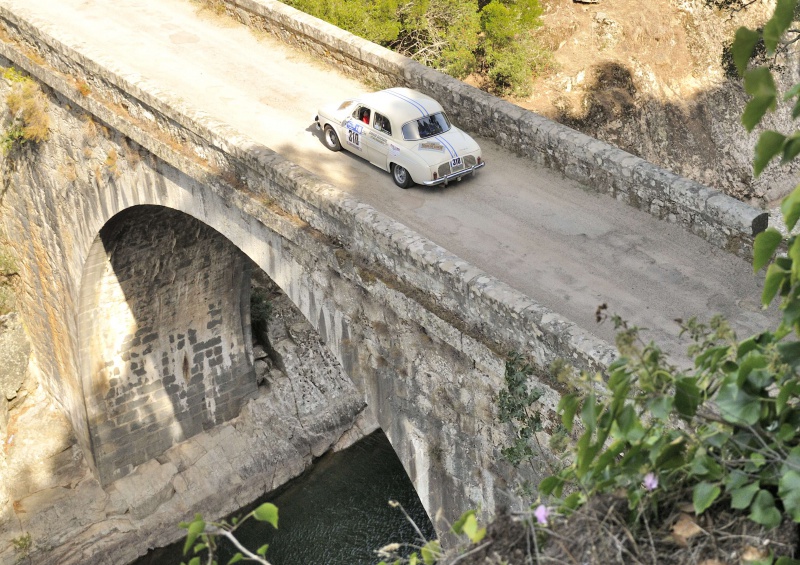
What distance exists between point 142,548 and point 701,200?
1318 centimetres

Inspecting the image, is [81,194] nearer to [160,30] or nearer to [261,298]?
[160,30]

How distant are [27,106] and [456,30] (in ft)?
30.4

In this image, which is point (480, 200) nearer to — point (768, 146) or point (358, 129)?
point (358, 129)

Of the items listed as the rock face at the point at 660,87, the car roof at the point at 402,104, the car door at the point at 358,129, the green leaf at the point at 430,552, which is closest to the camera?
the green leaf at the point at 430,552

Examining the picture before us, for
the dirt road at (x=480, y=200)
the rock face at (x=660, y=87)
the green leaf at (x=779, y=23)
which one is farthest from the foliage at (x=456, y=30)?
the green leaf at (x=779, y=23)

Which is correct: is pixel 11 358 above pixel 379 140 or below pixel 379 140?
below

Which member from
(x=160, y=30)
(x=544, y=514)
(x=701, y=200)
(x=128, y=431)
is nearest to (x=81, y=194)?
(x=160, y=30)

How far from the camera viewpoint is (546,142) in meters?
12.0

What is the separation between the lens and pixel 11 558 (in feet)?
57.8

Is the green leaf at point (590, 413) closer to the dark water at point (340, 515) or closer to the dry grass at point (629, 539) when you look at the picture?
the dry grass at point (629, 539)

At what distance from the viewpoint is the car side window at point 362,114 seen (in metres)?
12.3

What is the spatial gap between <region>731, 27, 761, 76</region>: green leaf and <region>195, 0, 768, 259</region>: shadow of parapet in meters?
5.89

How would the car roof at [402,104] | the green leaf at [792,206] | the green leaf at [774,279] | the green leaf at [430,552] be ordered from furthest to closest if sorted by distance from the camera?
1. the car roof at [402,104]
2. the green leaf at [430,552]
3. the green leaf at [774,279]
4. the green leaf at [792,206]

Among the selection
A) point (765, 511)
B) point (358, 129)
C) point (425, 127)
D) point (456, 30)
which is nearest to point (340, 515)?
point (358, 129)
